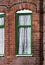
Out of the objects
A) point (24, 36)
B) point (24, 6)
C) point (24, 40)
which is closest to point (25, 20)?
point (24, 6)

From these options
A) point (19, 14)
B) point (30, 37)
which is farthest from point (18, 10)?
point (30, 37)

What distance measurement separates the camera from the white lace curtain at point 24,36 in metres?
20.8

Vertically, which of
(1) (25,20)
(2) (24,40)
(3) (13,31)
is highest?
(1) (25,20)

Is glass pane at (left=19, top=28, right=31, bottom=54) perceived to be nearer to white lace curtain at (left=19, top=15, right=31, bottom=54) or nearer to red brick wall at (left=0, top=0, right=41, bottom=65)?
white lace curtain at (left=19, top=15, right=31, bottom=54)

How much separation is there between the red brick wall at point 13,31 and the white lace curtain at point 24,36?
29cm

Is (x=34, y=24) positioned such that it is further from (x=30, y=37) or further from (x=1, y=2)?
(x=1, y=2)

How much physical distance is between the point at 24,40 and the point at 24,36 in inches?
7.9

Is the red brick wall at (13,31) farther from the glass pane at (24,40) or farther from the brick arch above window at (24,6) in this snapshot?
the glass pane at (24,40)

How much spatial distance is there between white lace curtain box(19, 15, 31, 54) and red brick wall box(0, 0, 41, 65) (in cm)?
29

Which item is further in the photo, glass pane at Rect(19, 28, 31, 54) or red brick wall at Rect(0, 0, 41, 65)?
glass pane at Rect(19, 28, 31, 54)

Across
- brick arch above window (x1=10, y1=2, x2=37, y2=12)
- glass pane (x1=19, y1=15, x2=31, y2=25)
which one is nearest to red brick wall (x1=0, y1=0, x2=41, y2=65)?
brick arch above window (x1=10, y1=2, x2=37, y2=12)

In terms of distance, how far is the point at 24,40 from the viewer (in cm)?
2083

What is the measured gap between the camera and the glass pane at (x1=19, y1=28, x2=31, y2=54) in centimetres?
2077

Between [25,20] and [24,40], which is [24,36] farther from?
[25,20]
